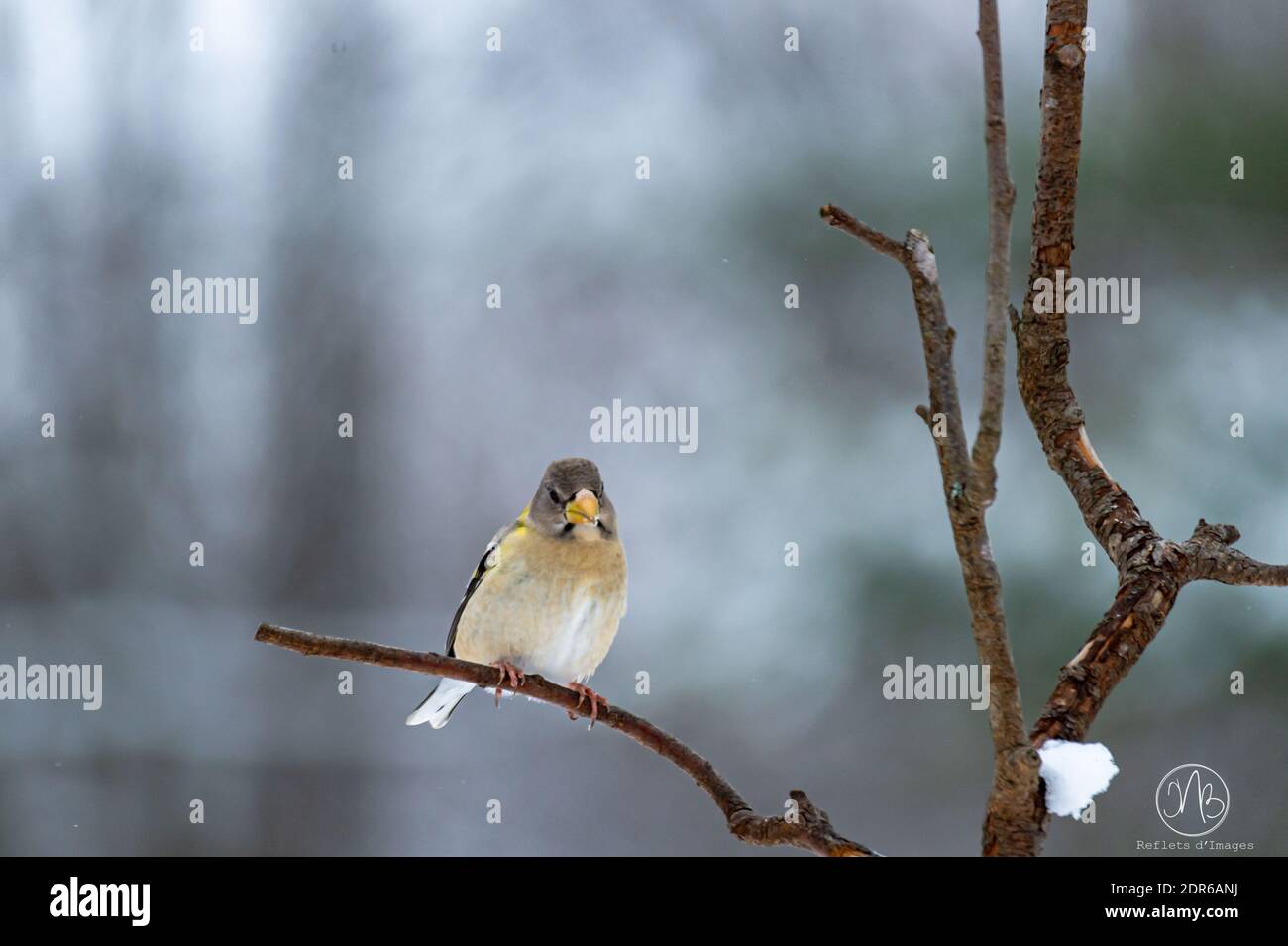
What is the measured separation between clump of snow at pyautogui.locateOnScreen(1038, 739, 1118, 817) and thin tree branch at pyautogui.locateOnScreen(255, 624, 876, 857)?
198 millimetres

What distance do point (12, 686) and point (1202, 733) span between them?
3.72 m

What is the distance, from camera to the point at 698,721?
3.80 meters

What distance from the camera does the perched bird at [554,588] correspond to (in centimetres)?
210

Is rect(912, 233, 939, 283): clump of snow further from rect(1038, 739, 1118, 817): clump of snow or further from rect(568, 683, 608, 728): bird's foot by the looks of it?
rect(568, 683, 608, 728): bird's foot

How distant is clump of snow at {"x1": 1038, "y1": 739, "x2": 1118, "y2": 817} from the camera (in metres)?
1.15

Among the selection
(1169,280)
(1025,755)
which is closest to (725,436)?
(1169,280)

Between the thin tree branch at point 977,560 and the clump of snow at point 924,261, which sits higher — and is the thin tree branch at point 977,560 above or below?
below

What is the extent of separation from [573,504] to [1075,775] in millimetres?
1022

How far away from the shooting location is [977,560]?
1231 mm

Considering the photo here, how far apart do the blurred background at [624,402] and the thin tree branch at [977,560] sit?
241 cm

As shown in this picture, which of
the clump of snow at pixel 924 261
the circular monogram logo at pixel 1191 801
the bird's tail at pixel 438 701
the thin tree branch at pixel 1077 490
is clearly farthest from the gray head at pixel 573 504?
the circular monogram logo at pixel 1191 801

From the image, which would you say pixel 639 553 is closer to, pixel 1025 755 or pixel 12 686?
pixel 12 686

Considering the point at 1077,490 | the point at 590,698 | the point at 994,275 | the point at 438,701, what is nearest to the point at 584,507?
the point at 590,698

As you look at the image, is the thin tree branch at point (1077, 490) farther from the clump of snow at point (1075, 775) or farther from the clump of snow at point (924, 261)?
the clump of snow at point (924, 261)
